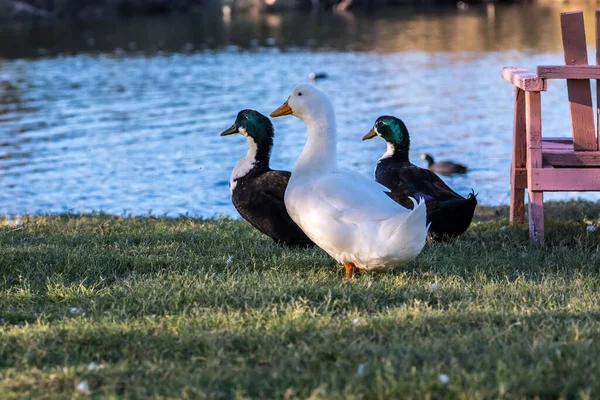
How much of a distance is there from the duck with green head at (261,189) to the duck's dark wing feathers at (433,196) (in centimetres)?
98

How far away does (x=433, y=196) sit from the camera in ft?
23.6

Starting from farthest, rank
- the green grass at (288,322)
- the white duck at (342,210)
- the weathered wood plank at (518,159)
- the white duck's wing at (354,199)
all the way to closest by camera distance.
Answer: the weathered wood plank at (518,159)
the white duck's wing at (354,199)
the white duck at (342,210)
the green grass at (288,322)

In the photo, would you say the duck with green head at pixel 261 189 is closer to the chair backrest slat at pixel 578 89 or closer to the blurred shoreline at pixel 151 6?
the chair backrest slat at pixel 578 89

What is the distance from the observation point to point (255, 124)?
7.30m

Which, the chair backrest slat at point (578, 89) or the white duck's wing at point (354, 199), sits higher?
the chair backrest slat at point (578, 89)

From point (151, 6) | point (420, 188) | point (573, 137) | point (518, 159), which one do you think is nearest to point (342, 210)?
point (420, 188)

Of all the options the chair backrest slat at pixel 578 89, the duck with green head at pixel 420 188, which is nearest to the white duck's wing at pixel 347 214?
Answer: the duck with green head at pixel 420 188

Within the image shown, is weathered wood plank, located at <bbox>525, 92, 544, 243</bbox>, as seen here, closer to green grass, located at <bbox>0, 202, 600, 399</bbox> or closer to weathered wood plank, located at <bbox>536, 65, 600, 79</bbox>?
green grass, located at <bbox>0, 202, 600, 399</bbox>

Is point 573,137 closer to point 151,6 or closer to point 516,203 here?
point 516,203

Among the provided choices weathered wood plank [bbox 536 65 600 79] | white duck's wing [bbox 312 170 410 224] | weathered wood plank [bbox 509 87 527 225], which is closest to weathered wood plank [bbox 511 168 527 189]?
weathered wood plank [bbox 509 87 527 225]

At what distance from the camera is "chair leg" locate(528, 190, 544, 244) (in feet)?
23.2

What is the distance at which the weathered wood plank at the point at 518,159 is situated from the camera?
25.9 ft

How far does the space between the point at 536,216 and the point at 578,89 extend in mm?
1067

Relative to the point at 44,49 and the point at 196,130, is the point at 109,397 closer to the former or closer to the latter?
the point at 196,130
